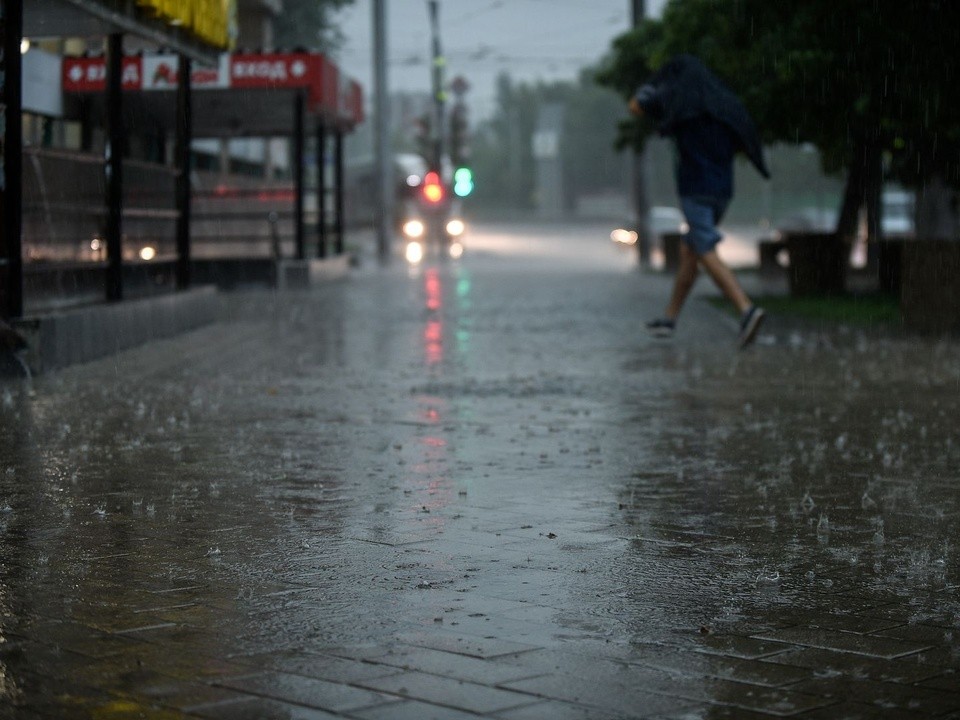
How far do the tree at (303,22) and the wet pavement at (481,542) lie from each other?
47983mm

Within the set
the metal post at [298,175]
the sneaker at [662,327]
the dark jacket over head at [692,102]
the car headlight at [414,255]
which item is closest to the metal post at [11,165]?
the dark jacket over head at [692,102]

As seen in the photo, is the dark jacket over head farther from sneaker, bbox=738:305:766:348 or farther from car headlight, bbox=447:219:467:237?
car headlight, bbox=447:219:467:237

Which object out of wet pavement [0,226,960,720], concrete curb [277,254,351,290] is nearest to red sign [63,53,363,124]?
concrete curb [277,254,351,290]

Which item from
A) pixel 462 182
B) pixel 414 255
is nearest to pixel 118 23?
pixel 462 182

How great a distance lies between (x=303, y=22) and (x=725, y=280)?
158 ft

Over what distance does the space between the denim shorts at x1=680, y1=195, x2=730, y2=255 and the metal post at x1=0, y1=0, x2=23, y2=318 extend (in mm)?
5328

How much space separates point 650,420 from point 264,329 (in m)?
8.16

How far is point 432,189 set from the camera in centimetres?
4931

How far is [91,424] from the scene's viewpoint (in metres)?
9.39

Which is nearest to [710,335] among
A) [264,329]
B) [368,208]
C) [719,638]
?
[264,329]

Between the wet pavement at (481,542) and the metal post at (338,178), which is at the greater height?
the metal post at (338,178)

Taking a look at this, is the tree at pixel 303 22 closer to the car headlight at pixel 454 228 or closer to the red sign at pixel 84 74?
the car headlight at pixel 454 228

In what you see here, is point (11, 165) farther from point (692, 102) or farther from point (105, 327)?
point (692, 102)

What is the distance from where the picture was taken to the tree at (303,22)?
59438 mm
